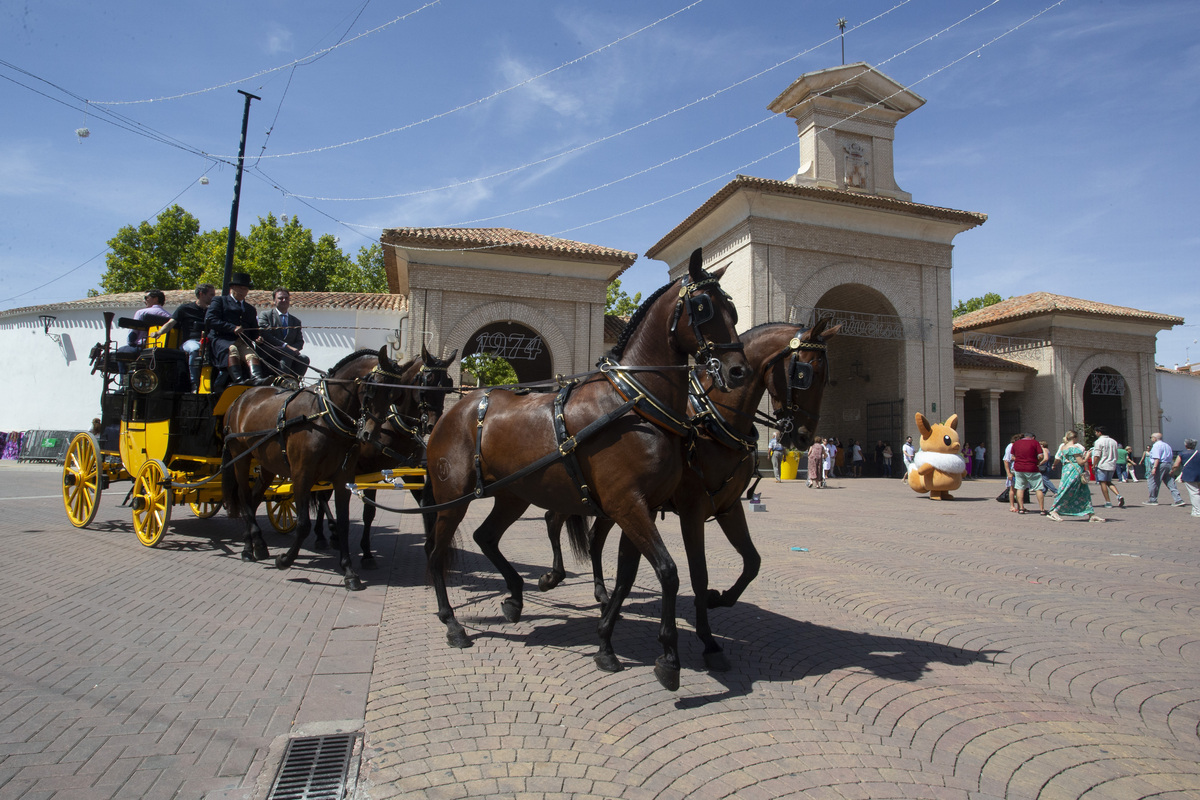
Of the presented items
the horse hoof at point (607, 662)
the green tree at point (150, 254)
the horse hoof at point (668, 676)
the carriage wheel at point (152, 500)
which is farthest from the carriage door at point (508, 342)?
the green tree at point (150, 254)

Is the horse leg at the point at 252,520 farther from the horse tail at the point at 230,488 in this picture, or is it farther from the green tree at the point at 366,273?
the green tree at the point at 366,273

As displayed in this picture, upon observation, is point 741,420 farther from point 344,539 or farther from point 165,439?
point 165,439

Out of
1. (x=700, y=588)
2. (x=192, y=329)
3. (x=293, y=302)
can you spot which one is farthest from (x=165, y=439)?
(x=293, y=302)

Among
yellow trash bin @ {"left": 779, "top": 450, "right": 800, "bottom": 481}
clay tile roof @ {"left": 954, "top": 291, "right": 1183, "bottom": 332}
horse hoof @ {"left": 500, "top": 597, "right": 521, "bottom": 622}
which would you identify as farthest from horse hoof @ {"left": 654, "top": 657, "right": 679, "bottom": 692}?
clay tile roof @ {"left": 954, "top": 291, "right": 1183, "bottom": 332}

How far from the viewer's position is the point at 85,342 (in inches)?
1068

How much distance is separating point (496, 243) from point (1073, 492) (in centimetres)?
1787

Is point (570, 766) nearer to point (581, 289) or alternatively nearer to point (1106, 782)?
point (1106, 782)

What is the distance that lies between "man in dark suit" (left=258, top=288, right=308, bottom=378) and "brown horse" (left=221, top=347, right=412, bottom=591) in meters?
0.76

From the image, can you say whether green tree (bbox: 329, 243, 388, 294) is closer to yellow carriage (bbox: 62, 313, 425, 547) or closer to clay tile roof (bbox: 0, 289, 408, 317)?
clay tile roof (bbox: 0, 289, 408, 317)

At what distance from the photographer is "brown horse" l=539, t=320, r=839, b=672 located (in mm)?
3920

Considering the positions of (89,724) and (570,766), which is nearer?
(570,766)

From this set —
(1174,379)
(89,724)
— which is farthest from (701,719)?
(1174,379)

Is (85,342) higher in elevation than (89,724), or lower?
higher

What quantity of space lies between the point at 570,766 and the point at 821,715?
1.31 meters
